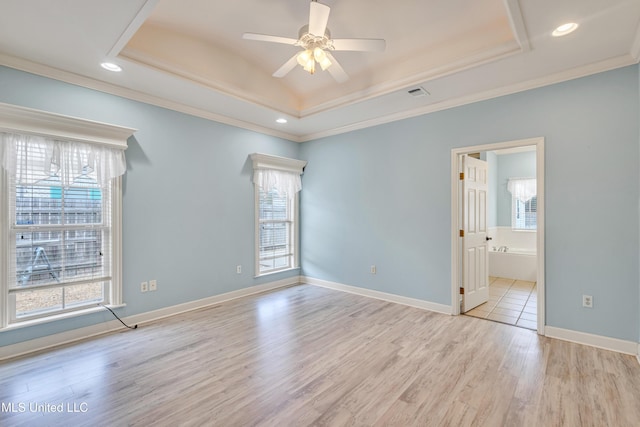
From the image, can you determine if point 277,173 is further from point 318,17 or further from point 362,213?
point 318,17

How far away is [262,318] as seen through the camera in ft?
11.8

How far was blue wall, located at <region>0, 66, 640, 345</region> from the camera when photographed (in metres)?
2.76

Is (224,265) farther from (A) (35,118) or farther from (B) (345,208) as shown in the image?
(A) (35,118)

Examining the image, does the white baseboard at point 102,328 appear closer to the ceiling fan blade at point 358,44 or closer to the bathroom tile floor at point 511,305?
the bathroom tile floor at point 511,305

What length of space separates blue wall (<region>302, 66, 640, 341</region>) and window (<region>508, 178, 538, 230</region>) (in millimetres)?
3894

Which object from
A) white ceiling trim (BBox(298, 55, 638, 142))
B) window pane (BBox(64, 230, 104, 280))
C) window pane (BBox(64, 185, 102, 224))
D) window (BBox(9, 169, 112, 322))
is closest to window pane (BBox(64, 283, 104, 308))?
window (BBox(9, 169, 112, 322))

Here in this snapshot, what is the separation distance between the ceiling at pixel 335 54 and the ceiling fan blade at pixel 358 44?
0.52 metres

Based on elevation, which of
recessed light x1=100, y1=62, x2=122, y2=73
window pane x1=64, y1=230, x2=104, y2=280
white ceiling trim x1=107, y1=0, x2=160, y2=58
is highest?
white ceiling trim x1=107, y1=0, x2=160, y2=58

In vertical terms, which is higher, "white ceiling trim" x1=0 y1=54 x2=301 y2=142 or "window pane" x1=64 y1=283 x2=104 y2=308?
"white ceiling trim" x1=0 y1=54 x2=301 y2=142

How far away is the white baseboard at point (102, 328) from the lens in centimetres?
268

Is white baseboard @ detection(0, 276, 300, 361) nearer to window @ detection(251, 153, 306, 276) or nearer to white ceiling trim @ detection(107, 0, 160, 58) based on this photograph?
window @ detection(251, 153, 306, 276)

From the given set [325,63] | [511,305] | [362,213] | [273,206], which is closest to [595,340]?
[511,305]

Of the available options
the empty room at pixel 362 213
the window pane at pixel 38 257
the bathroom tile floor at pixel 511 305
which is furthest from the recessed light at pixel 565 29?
the window pane at pixel 38 257

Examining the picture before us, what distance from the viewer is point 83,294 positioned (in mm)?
3098
